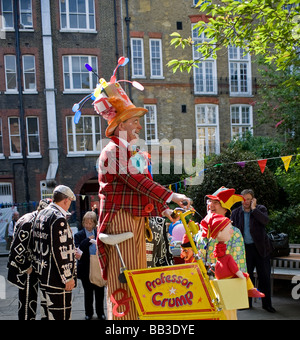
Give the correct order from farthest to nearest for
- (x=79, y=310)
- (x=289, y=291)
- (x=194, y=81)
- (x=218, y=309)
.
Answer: (x=194, y=81) → (x=289, y=291) → (x=79, y=310) → (x=218, y=309)

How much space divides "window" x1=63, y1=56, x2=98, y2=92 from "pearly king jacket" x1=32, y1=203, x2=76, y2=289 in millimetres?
16604

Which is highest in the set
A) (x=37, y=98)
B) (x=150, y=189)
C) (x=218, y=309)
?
(x=37, y=98)

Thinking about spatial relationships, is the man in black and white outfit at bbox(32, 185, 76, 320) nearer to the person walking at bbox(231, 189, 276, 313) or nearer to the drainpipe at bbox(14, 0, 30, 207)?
the person walking at bbox(231, 189, 276, 313)

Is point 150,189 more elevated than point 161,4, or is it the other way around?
point 161,4

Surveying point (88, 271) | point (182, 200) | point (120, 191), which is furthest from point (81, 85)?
point (182, 200)

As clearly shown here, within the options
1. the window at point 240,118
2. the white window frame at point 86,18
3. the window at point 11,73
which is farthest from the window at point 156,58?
the window at point 11,73

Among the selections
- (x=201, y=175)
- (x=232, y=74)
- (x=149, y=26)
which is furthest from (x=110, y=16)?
(x=201, y=175)

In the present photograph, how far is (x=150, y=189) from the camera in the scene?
2889mm

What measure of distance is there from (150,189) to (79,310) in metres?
4.12

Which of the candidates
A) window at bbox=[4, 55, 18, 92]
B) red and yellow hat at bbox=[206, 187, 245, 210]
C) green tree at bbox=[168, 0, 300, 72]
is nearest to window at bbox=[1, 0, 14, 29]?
window at bbox=[4, 55, 18, 92]

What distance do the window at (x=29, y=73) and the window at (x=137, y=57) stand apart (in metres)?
5.21

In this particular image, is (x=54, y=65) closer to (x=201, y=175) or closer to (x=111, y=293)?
(x=201, y=175)

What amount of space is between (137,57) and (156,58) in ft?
3.40

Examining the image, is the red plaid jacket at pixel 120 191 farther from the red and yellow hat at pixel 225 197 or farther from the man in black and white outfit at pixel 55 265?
the red and yellow hat at pixel 225 197
